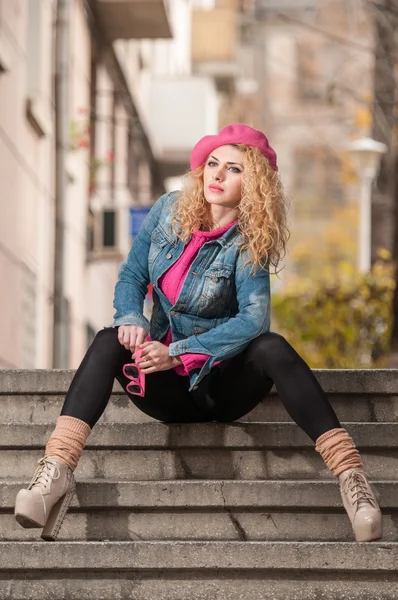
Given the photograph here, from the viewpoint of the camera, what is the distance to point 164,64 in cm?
2641

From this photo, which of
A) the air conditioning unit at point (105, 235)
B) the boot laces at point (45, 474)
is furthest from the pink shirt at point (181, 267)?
the air conditioning unit at point (105, 235)

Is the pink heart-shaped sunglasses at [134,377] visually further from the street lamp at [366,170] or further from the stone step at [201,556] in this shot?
the street lamp at [366,170]

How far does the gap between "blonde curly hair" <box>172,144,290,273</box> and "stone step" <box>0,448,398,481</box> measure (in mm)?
717

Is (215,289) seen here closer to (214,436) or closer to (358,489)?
(214,436)

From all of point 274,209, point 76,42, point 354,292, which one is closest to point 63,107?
point 76,42

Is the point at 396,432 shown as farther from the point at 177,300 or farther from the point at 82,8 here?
the point at 82,8

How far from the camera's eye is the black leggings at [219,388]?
4.95m

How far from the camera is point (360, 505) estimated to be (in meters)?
4.72

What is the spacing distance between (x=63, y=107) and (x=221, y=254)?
9185mm

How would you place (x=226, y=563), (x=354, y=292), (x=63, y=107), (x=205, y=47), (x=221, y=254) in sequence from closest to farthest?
1. (x=226, y=563)
2. (x=221, y=254)
3. (x=354, y=292)
4. (x=63, y=107)
5. (x=205, y=47)

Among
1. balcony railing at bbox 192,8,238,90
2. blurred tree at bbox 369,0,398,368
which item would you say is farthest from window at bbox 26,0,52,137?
balcony railing at bbox 192,8,238,90

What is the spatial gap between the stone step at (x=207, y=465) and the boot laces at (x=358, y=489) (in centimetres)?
56

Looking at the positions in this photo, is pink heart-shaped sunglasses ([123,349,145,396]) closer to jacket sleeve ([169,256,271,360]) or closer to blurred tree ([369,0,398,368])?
jacket sleeve ([169,256,271,360])

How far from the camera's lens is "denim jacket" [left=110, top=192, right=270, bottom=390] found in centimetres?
512
